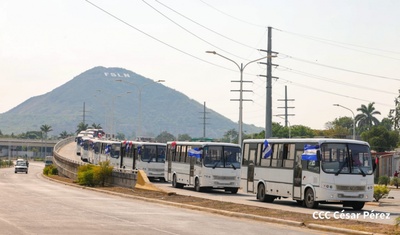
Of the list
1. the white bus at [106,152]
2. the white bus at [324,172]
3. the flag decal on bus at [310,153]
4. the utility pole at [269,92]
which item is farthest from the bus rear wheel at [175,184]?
the flag decal on bus at [310,153]

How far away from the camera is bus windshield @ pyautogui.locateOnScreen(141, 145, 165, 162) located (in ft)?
200

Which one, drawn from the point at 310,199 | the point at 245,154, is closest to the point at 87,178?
the point at 245,154

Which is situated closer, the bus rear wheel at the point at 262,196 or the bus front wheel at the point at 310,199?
the bus front wheel at the point at 310,199

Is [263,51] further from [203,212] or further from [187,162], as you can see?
[203,212]

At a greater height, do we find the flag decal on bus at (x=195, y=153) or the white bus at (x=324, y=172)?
the flag decal on bus at (x=195, y=153)

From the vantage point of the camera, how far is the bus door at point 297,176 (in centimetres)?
3438

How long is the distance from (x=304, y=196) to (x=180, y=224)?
422 inches

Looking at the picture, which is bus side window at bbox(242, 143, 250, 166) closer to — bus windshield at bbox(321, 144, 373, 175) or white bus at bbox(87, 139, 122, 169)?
bus windshield at bbox(321, 144, 373, 175)

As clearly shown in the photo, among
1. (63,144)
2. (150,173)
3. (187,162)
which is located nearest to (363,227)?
(187,162)

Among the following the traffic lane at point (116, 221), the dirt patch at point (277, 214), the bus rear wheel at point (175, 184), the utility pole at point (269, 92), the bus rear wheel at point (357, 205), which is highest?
the utility pole at point (269, 92)

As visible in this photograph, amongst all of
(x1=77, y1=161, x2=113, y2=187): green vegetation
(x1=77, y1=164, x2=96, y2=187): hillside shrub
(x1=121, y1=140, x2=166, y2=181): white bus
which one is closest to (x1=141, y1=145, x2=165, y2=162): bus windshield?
(x1=121, y1=140, x2=166, y2=181): white bus

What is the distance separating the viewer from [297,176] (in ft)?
113

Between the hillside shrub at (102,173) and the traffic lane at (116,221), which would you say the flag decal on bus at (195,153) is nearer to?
the hillside shrub at (102,173)

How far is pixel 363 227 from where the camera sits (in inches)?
906
